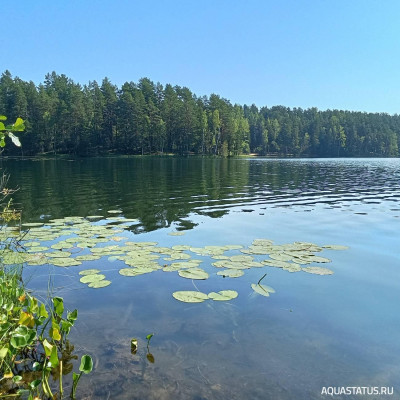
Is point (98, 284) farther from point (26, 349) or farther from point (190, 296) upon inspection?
point (26, 349)

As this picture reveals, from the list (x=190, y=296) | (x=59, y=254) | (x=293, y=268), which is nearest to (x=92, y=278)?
(x=59, y=254)

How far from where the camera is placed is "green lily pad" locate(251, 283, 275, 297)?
7.22 meters

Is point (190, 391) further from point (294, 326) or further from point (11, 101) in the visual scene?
point (11, 101)

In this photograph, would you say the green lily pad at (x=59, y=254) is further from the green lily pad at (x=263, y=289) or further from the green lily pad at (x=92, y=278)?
the green lily pad at (x=263, y=289)

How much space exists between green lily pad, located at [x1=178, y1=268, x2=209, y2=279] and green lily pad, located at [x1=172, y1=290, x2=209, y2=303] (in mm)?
811

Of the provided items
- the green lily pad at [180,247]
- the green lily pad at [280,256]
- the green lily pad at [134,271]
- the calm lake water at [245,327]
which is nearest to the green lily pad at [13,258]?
the calm lake water at [245,327]

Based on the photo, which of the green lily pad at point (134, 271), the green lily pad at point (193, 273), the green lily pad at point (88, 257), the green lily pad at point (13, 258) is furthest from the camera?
the green lily pad at point (88, 257)

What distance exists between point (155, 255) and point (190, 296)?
9.61 feet

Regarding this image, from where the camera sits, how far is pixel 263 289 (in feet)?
24.2

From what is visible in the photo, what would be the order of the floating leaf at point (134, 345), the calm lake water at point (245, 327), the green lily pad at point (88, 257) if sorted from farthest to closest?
the green lily pad at point (88, 257) → the floating leaf at point (134, 345) → the calm lake water at point (245, 327)

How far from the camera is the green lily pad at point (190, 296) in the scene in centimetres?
675

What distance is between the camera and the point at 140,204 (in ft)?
62.5

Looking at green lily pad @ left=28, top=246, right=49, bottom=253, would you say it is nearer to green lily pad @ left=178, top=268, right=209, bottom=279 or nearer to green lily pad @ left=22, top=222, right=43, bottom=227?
green lily pad @ left=22, top=222, right=43, bottom=227

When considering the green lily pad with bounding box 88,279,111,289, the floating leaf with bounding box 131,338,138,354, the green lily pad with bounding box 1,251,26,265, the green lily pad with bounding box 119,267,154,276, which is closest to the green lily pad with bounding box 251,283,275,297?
the green lily pad with bounding box 119,267,154,276
